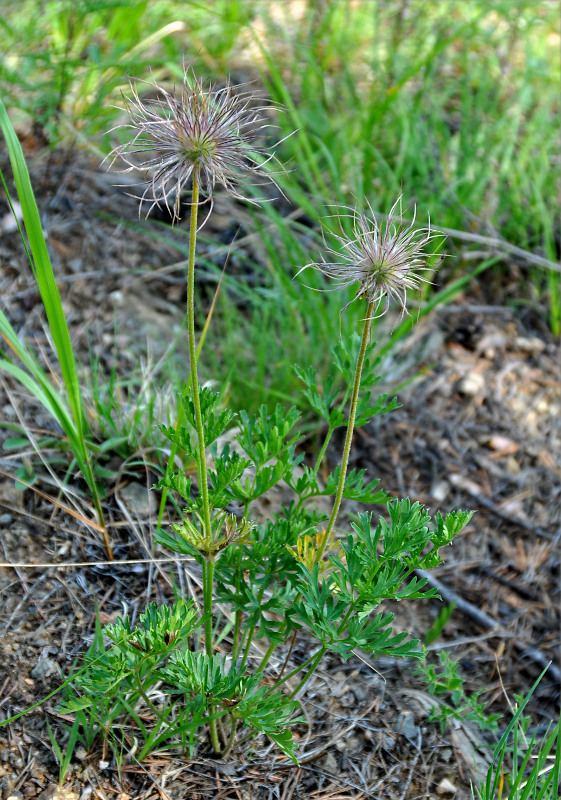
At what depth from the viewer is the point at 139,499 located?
1995 millimetres

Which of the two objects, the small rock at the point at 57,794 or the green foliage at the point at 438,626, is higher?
the small rock at the point at 57,794

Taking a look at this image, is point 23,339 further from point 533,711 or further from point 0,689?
point 533,711

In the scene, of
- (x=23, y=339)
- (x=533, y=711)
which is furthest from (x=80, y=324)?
(x=533, y=711)

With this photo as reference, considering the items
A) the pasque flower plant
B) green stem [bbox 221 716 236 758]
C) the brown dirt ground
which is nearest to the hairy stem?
the pasque flower plant

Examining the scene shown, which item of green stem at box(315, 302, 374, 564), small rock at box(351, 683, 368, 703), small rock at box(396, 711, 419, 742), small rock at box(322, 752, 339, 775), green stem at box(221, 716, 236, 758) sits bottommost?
small rock at box(396, 711, 419, 742)

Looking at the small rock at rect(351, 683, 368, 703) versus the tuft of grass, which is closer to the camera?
the tuft of grass

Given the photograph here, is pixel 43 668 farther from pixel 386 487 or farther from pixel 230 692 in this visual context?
pixel 386 487

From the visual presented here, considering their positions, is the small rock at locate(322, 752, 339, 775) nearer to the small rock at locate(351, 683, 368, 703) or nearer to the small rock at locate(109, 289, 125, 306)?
the small rock at locate(351, 683, 368, 703)

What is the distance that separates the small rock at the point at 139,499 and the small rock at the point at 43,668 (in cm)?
46

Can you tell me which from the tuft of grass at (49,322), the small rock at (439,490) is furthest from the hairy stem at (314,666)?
the small rock at (439,490)

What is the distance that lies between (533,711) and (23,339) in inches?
72.2

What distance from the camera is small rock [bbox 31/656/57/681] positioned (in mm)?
1545

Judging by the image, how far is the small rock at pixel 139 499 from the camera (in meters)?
1.96

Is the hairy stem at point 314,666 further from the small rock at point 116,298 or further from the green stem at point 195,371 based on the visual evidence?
the small rock at point 116,298
